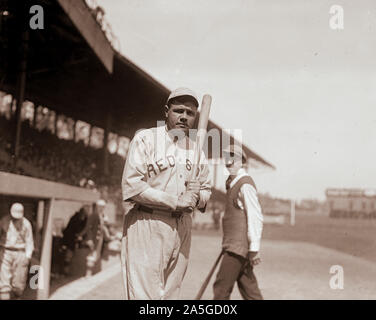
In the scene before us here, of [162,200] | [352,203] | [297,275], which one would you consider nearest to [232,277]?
[162,200]

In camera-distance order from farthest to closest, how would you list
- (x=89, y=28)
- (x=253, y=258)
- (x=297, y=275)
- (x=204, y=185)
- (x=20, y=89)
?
(x=20, y=89)
(x=89, y=28)
(x=297, y=275)
(x=253, y=258)
(x=204, y=185)

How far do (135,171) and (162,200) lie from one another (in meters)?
0.24

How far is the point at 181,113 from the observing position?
3.50 metres

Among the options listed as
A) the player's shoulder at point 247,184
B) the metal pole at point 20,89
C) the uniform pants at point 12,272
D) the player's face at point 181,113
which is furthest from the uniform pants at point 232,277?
the metal pole at point 20,89

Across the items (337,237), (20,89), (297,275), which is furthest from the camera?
(337,237)

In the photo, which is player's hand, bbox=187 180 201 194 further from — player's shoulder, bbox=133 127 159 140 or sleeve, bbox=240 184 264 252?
sleeve, bbox=240 184 264 252

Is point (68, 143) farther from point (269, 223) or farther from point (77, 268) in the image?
point (269, 223)

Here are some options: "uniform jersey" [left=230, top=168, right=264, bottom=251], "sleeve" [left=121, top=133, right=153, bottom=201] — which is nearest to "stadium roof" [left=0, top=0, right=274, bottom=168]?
"uniform jersey" [left=230, top=168, right=264, bottom=251]

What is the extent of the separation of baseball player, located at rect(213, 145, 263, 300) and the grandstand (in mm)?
2739

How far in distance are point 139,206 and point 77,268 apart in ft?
26.9

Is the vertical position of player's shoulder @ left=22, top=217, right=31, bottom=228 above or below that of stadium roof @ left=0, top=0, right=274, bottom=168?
below

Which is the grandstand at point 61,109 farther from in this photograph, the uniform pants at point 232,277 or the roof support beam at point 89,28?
the uniform pants at point 232,277

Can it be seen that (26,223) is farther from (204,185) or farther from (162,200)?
(162,200)

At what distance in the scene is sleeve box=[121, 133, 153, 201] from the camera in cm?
334
